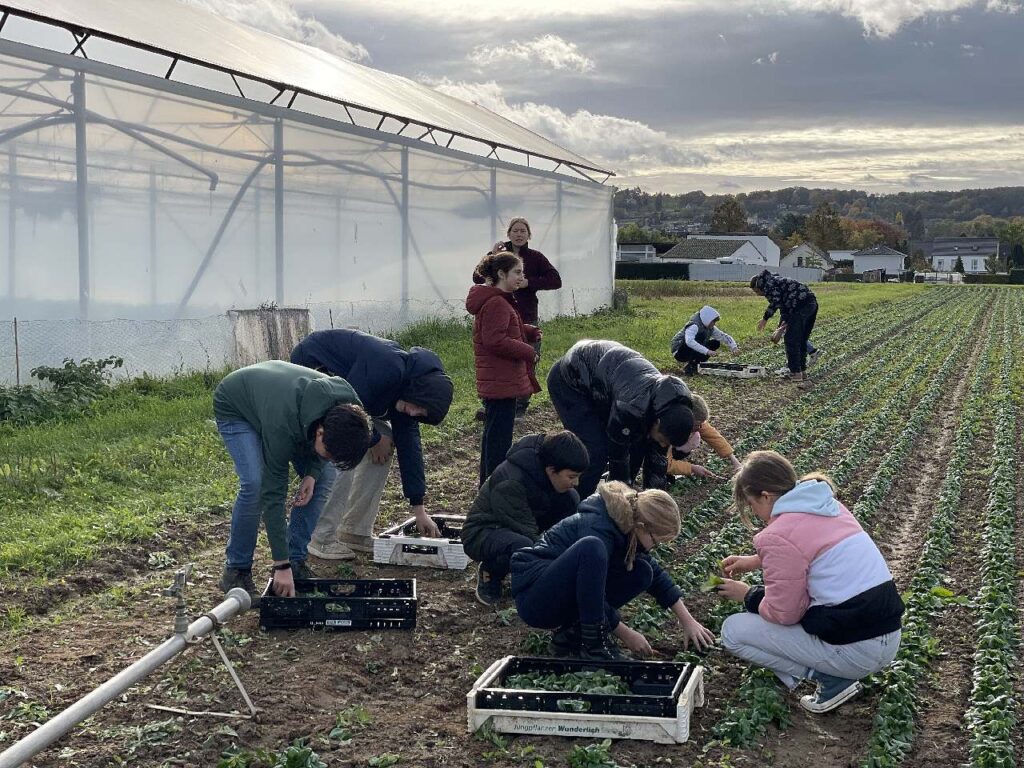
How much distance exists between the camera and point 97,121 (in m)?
12.6

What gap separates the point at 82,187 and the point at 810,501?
1010 centimetres

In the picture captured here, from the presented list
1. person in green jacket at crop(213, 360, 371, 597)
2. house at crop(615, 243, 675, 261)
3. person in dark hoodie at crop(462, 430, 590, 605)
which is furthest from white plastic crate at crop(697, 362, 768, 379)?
house at crop(615, 243, 675, 261)

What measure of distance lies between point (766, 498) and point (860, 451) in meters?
6.46

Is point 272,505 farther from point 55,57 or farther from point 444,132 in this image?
point 444,132

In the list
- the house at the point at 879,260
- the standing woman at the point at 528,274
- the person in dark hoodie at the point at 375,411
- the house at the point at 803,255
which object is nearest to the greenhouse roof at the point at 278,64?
the standing woman at the point at 528,274

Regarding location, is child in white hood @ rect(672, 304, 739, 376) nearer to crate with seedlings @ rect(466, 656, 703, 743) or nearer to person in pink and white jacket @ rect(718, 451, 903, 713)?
Answer: person in pink and white jacket @ rect(718, 451, 903, 713)

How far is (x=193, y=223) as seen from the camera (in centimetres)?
1409

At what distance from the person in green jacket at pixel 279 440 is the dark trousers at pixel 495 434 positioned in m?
1.77

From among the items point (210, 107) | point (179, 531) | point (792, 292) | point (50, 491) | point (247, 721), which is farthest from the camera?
point (792, 292)

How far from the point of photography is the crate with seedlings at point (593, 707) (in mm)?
4516

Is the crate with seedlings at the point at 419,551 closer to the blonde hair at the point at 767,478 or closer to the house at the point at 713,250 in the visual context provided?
the blonde hair at the point at 767,478

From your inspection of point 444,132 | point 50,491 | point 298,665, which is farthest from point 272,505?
point 444,132

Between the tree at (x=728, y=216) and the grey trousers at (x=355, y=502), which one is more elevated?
the tree at (x=728, y=216)

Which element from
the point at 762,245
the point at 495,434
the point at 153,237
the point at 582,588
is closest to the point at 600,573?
the point at 582,588
